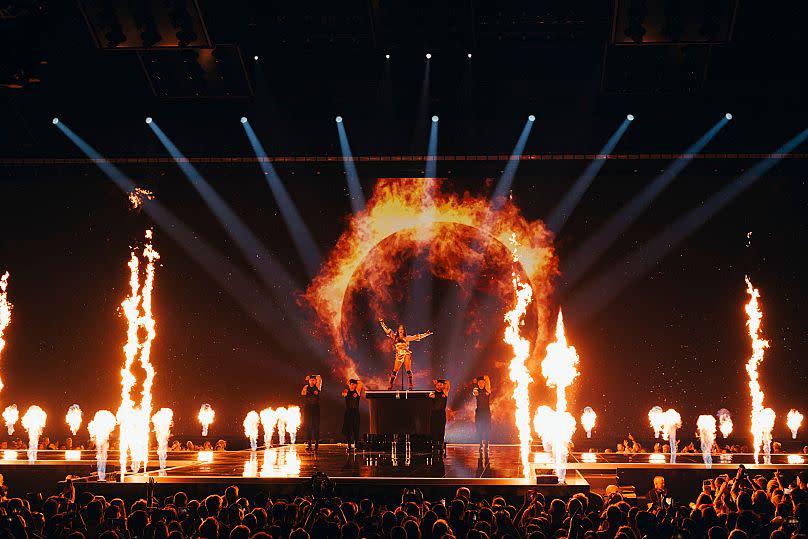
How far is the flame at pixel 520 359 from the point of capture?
19359 millimetres

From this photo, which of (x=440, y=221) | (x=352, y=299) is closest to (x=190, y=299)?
(x=352, y=299)

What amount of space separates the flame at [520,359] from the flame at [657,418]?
2969 millimetres

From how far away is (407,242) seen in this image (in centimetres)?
2033

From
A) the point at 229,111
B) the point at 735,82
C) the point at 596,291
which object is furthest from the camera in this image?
the point at 596,291

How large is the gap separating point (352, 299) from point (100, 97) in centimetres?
768

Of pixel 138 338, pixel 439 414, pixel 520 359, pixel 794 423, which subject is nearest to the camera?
pixel 439 414

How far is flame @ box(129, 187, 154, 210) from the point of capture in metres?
20.8

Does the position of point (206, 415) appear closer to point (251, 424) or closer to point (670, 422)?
point (251, 424)

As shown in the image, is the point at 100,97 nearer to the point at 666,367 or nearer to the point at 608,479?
the point at 608,479

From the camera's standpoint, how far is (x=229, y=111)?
18312mm

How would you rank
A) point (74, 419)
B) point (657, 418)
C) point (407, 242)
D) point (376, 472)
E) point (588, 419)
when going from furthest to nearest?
point (407, 242) → point (74, 419) → point (588, 419) → point (657, 418) → point (376, 472)

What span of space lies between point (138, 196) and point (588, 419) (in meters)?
13.0

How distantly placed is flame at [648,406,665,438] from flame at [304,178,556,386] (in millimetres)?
3838

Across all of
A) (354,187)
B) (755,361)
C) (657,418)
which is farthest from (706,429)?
(354,187)
